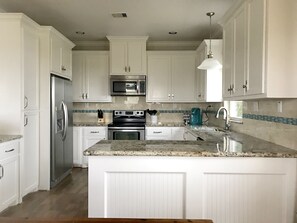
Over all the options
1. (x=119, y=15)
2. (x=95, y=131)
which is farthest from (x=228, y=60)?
(x=95, y=131)

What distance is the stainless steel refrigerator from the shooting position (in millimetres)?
→ 3828

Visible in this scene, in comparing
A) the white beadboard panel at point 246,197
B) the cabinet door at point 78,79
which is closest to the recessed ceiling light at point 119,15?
the cabinet door at point 78,79

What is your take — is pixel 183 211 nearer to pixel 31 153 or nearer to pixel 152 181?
pixel 152 181

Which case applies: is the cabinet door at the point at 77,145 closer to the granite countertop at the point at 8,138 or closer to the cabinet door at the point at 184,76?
the granite countertop at the point at 8,138

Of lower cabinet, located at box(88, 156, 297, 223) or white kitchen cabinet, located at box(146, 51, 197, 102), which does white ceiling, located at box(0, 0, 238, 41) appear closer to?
white kitchen cabinet, located at box(146, 51, 197, 102)

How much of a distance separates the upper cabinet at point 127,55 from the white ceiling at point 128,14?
0.54ft

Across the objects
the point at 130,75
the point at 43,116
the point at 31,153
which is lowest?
the point at 31,153

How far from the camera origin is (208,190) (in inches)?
76.5

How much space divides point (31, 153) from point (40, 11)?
2.00 metres

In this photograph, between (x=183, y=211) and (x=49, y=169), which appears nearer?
(x=183, y=211)

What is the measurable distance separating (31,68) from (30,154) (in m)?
1.17

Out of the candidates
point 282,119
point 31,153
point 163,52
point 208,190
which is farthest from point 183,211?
Result: point 163,52

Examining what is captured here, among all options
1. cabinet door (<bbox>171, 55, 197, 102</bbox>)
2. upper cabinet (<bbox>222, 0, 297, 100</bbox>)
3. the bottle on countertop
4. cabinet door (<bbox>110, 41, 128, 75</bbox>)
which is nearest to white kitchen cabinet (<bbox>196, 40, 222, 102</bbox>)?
cabinet door (<bbox>171, 55, 197, 102</bbox>)

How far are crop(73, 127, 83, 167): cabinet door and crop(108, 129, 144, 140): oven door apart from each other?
621mm
